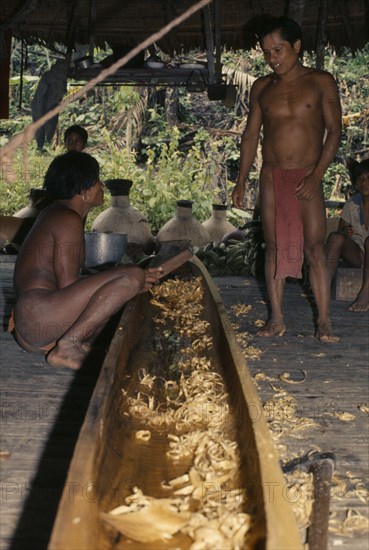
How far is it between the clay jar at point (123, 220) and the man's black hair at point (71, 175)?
4.27 meters

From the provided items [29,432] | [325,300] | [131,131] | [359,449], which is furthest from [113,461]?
[131,131]

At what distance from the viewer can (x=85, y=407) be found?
332cm

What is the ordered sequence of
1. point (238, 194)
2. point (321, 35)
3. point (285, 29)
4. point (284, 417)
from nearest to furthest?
point (284, 417), point (285, 29), point (238, 194), point (321, 35)

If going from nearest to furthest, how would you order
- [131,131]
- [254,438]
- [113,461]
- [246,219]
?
[254,438]
[113,461]
[246,219]
[131,131]

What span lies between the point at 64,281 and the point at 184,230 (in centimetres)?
478

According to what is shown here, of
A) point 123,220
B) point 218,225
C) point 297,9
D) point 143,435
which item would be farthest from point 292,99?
point 218,225

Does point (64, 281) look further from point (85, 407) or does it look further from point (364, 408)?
point (364, 408)

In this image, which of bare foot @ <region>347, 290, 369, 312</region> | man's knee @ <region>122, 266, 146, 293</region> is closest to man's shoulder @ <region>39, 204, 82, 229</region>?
man's knee @ <region>122, 266, 146, 293</region>

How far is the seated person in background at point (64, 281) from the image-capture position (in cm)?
366

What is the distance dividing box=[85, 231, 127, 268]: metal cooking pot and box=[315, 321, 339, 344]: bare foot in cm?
286

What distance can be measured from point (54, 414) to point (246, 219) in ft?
29.1

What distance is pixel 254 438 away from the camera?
209 cm

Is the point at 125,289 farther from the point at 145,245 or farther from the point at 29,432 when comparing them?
the point at 145,245

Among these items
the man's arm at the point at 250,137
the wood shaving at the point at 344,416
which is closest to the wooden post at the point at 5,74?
the man's arm at the point at 250,137
